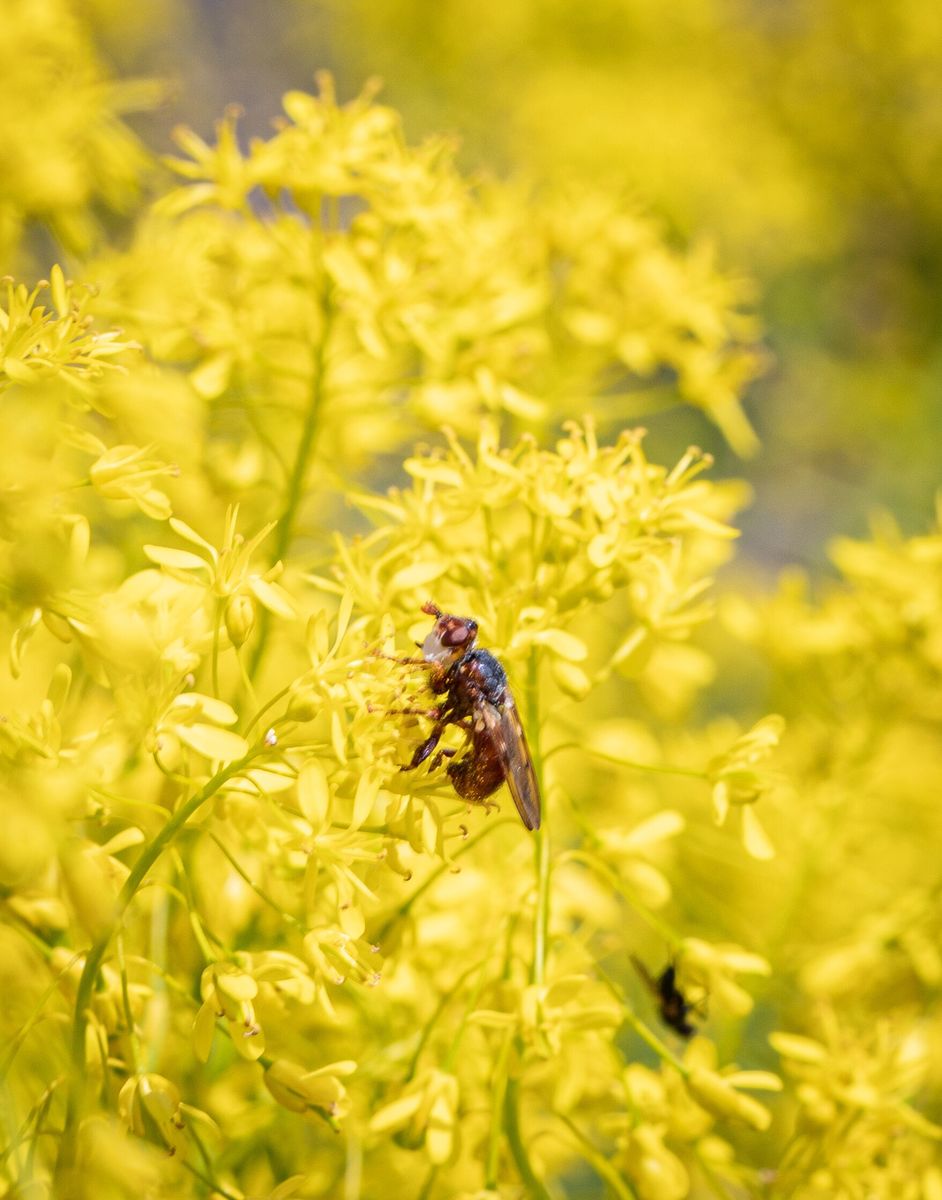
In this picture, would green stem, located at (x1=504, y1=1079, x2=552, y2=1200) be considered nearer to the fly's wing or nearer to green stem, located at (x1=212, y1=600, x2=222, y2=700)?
the fly's wing

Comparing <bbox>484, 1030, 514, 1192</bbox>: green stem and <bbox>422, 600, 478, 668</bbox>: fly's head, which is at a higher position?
<bbox>422, 600, 478, 668</bbox>: fly's head

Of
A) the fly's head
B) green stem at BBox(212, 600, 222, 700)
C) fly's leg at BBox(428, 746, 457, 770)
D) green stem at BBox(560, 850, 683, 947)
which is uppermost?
the fly's head

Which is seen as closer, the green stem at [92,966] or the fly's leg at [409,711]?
the green stem at [92,966]

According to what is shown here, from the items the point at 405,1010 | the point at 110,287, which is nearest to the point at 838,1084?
the point at 405,1010

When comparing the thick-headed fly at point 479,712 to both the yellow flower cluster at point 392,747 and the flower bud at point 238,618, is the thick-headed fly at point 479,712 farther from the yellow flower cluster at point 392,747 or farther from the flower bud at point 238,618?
the flower bud at point 238,618

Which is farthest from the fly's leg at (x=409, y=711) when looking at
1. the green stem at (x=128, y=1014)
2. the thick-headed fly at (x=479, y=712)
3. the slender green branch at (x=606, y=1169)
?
the slender green branch at (x=606, y=1169)

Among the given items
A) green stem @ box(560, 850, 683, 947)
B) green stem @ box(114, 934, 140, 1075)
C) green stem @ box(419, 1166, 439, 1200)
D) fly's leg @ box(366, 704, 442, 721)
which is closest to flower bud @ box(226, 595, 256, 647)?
fly's leg @ box(366, 704, 442, 721)

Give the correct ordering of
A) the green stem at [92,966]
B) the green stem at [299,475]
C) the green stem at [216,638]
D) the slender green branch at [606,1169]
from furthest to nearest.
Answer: the green stem at [299,475] < the slender green branch at [606,1169] < the green stem at [216,638] < the green stem at [92,966]

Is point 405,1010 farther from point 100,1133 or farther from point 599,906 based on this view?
point 100,1133
